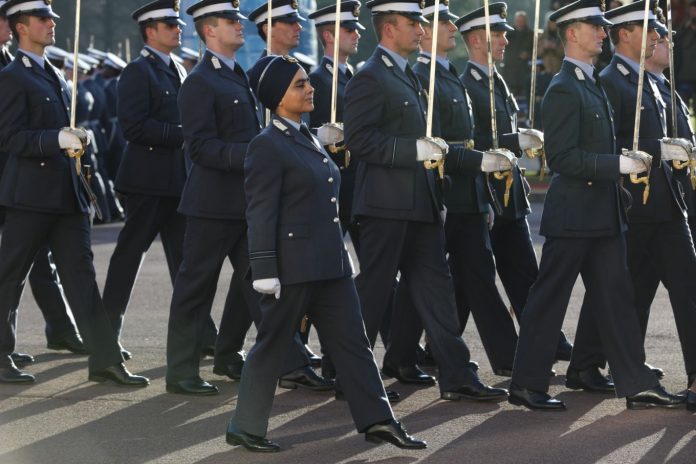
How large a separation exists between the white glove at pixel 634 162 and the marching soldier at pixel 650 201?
0.39 metres

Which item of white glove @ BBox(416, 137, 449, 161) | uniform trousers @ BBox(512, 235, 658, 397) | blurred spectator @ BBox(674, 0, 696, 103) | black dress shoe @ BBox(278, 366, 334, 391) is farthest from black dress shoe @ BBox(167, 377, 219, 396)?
blurred spectator @ BBox(674, 0, 696, 103)

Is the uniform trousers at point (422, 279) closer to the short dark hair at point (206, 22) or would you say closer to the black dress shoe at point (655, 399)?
the black dress shoe at point (655, 399)

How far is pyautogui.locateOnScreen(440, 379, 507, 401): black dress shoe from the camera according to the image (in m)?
8.00

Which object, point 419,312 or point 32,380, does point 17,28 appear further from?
point 419,312

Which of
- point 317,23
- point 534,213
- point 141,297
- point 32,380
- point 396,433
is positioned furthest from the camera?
point 534,213

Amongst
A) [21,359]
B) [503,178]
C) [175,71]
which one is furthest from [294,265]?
[21,359]

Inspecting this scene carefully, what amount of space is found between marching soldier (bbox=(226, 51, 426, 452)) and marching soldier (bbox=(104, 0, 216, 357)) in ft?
6.84

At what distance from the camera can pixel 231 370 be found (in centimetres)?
880

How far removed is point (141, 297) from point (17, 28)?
3.70 meters

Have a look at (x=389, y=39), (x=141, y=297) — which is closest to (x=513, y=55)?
(x=141, y=297)

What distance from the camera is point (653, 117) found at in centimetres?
826

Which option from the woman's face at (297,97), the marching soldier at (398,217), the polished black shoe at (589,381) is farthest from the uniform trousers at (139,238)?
the woman's face at (297,97)

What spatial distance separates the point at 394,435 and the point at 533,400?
1115 mm

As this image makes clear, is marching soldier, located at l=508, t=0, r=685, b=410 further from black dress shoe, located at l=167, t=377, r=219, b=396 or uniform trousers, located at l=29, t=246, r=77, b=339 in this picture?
uniform trousers, located at l=29, t=246, r=77, b=339
